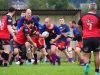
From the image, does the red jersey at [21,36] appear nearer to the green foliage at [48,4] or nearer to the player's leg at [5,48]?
the player's leg at [5,48]

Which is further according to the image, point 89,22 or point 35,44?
point 35,44

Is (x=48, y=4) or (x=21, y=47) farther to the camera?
(x=48, y=4)

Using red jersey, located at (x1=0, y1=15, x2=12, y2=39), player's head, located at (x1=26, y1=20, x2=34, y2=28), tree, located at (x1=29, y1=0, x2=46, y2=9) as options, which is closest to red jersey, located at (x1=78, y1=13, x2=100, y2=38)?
red jersey, located at (x1=0, y1=15, x2=12, y2=39)

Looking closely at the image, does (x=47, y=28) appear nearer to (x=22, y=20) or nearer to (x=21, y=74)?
(x=22, y=20)

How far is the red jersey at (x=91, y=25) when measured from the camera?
1264cm

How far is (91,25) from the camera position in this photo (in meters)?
12.7

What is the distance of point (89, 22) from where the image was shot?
41.5ft

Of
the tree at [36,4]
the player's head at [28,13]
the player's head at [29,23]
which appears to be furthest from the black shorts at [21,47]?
the tree at [36,4]

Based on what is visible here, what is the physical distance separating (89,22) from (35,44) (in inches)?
214

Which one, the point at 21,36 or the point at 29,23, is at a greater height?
the point at 29,23

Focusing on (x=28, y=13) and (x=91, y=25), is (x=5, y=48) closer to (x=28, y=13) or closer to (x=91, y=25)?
(x=28, y=13)

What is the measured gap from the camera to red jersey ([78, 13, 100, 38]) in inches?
498

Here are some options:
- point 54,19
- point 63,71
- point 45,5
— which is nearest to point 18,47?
point 63,71

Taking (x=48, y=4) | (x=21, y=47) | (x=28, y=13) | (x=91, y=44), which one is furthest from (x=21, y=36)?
(x=48, y=4)
